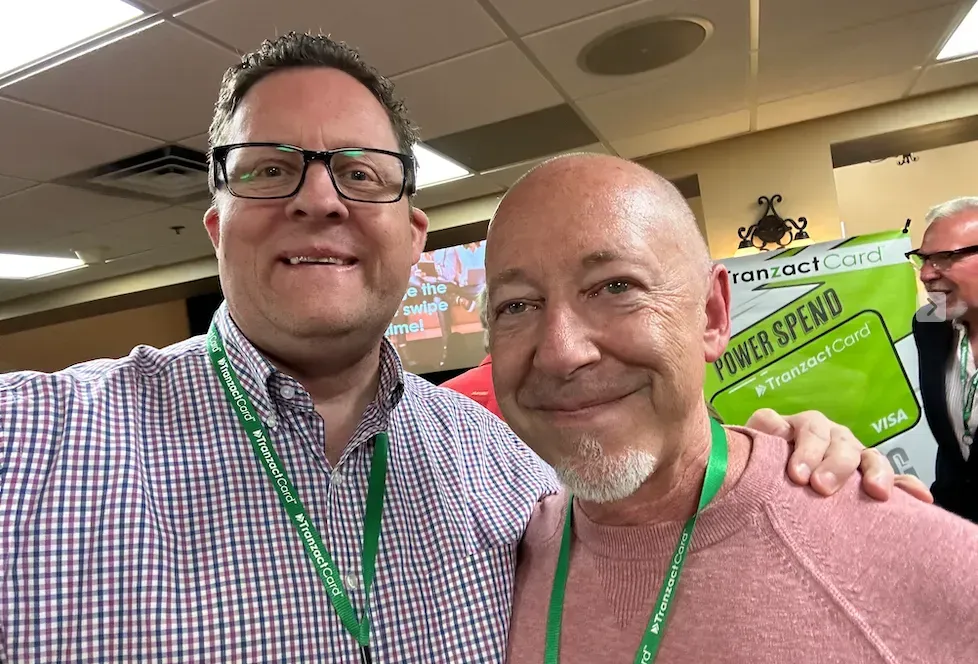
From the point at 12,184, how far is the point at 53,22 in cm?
193

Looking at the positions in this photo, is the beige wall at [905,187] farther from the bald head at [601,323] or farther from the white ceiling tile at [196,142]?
the bald head at [601,323]

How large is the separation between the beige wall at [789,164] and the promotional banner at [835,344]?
1.60 meters

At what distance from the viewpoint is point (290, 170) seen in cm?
118

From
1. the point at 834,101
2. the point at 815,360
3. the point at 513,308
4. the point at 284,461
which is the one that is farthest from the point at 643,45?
the point at 284,461

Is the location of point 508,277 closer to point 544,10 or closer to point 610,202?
point 610,202

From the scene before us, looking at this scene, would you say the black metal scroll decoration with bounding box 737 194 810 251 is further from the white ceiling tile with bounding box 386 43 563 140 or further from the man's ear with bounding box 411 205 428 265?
the man's ear with bounding box 411 205 428 265

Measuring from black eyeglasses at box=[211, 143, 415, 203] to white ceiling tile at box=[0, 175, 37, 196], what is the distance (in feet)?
11.4

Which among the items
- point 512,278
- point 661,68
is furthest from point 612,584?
point 661,68

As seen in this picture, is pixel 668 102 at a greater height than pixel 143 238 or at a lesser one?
lesser

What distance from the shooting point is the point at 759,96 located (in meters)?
3.98

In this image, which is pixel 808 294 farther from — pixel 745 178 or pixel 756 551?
pixel 756 551

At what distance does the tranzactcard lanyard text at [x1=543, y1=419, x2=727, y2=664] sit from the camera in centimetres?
89

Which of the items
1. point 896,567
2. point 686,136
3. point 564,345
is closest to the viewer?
point 896,567

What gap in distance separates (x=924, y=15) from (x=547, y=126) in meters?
1.93
